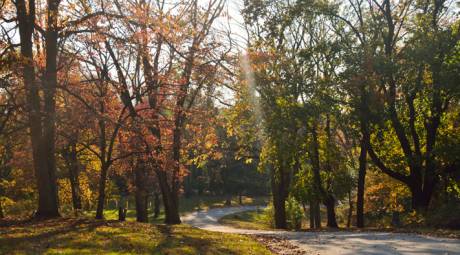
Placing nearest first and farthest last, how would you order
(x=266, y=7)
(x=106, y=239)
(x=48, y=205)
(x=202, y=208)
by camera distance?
(x=106, y=239) < (x=48, y=205) < (x=266, y=7) < (x=202, y=208)

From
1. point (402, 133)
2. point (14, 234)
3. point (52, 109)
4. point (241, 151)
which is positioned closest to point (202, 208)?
point (241, 151)

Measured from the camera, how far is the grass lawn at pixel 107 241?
1123 cm

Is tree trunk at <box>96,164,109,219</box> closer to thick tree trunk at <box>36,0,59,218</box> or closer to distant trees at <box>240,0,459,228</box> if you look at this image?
thick tree trunk at <box>36,0,59,218</box>

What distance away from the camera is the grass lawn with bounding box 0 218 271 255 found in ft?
36.9

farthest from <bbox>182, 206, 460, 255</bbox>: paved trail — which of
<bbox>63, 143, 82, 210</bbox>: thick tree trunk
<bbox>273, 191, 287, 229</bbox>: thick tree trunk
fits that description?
<bbox>63, 143, 82, 210</bbox>: thick tree trunk

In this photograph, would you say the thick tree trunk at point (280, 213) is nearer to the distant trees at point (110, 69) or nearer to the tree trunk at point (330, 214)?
the tree trunk at point (330, 214)

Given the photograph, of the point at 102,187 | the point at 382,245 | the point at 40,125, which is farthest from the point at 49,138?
the point at 382,245

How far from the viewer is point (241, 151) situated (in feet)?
109

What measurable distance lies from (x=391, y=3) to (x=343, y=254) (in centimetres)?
1902

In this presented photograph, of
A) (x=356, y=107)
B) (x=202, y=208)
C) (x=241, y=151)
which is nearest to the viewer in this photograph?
(x=356, y=107)

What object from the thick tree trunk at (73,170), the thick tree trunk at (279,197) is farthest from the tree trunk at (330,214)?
the thick tree trunk at (73,170)

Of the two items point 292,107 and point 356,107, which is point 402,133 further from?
point 292,107

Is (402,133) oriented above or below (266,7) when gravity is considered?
below

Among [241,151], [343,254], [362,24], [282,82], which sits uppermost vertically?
[362,24]
